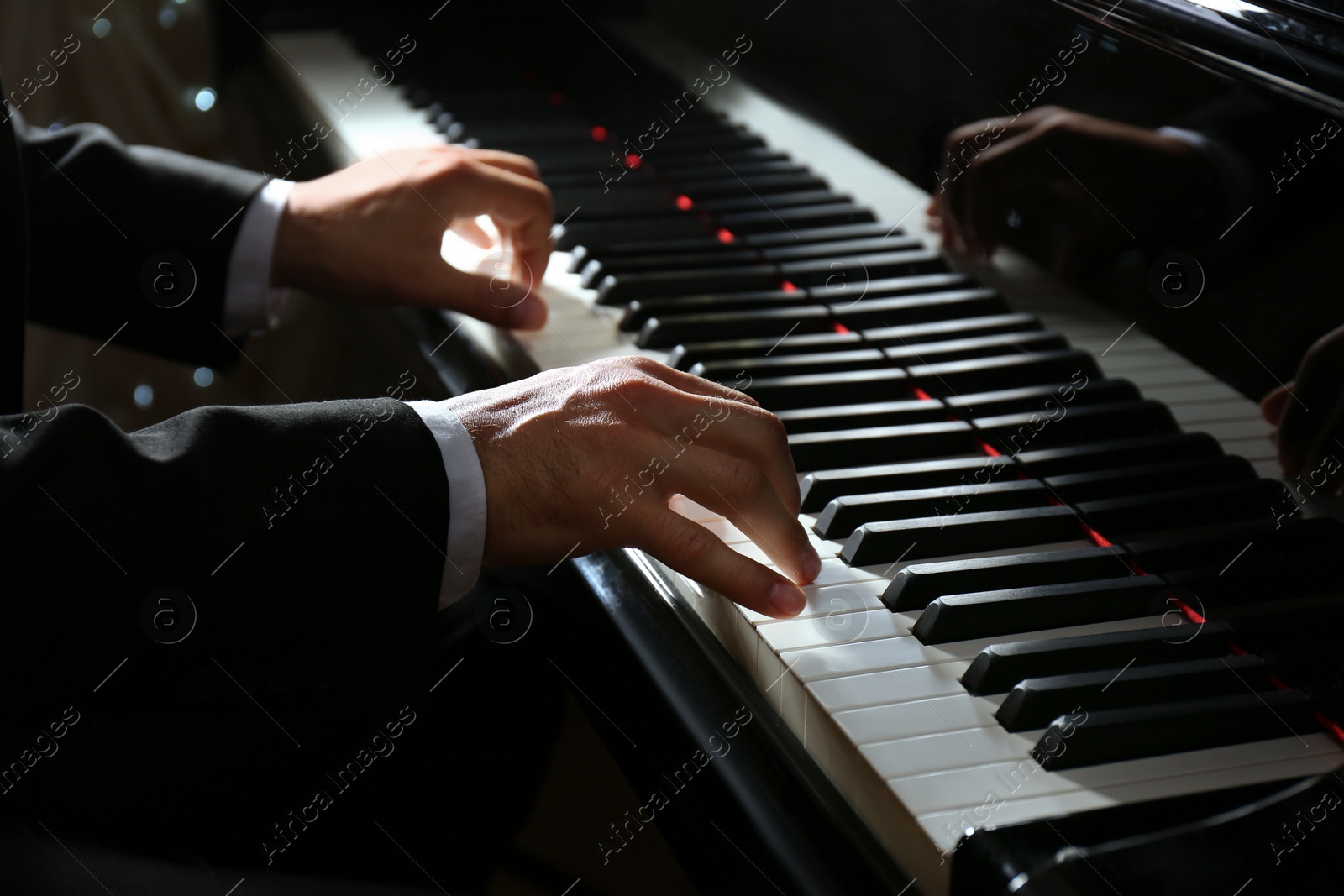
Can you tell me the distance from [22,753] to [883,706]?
77 cm

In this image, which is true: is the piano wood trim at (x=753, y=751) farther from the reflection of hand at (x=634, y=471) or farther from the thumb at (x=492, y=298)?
the thumb at (x=492, y=298)

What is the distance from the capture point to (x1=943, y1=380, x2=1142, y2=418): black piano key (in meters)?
1.02

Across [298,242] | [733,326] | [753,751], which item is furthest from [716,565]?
[298,242]

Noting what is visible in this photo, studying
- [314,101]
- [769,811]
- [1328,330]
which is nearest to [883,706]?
[769,811]

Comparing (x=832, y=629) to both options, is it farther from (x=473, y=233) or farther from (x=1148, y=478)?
(x=473, y=233)

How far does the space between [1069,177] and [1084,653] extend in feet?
A: 1.47

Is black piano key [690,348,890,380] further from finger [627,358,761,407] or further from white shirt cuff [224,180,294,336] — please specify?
white shirt cuff [224,180,294,336]

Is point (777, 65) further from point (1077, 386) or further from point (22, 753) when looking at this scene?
point (22, 753)

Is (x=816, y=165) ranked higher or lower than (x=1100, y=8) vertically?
higher

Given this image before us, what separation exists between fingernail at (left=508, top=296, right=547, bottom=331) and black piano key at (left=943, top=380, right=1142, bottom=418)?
50 centimetres

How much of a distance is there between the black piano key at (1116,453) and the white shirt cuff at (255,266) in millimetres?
1083

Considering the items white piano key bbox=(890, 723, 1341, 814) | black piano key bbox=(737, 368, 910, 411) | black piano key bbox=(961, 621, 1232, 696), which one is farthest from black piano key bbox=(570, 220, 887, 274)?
white piano key bbox=(890, 723, 1341, 814)

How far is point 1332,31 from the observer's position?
817 millimetres

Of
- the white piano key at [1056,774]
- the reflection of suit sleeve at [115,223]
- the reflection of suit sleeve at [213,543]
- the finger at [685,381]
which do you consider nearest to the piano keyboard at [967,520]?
the white piano key at [1056,774]
